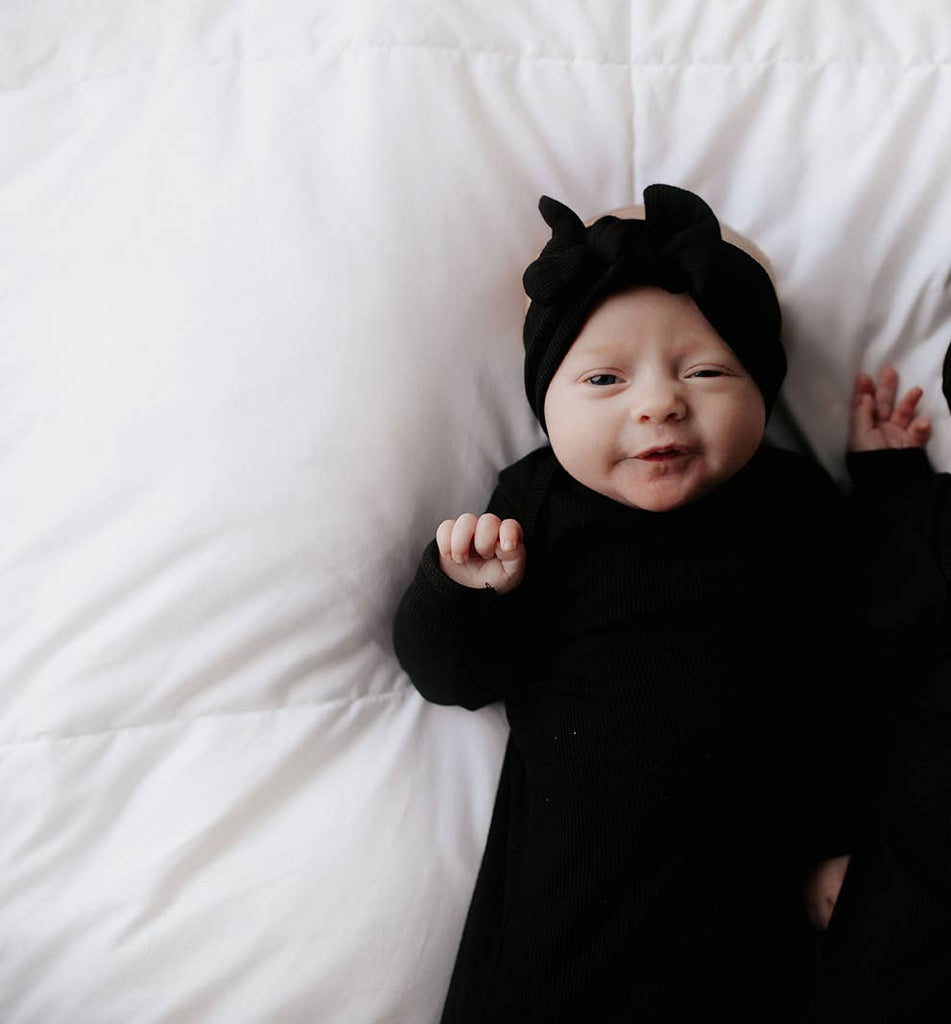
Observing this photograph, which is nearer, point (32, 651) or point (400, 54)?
point (32, 651)

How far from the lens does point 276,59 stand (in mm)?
904

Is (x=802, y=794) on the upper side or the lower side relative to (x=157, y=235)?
lower

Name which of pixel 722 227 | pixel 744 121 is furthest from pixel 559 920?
pixel 744 121

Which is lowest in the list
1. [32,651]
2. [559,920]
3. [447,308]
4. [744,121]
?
[559,920]

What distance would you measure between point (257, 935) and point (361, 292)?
0.52m

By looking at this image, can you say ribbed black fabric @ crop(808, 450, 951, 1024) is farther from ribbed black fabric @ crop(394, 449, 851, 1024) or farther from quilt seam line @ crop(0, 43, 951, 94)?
quilt seam line @ crop(0, 43, 951, 94)

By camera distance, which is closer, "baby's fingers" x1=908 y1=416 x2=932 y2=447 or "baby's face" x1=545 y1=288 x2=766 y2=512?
"baby's face" x1=545 y1=288 x2=766 y2=512

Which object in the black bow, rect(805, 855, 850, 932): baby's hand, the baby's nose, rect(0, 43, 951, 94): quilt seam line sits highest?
rect(0, 43, 951, 94): quilt seam line

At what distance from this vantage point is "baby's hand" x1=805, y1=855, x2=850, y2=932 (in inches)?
33.1

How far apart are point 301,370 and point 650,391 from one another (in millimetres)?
289

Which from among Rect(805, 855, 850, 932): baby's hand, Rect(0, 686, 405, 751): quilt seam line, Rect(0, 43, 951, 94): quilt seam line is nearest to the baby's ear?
Rect(0, 43, 951, 94): quilt seam line

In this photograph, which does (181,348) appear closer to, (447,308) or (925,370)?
(447,308)

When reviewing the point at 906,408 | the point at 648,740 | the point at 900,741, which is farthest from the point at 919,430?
the point at 648,740

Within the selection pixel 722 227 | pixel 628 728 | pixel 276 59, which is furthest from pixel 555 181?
pixel 628 728
